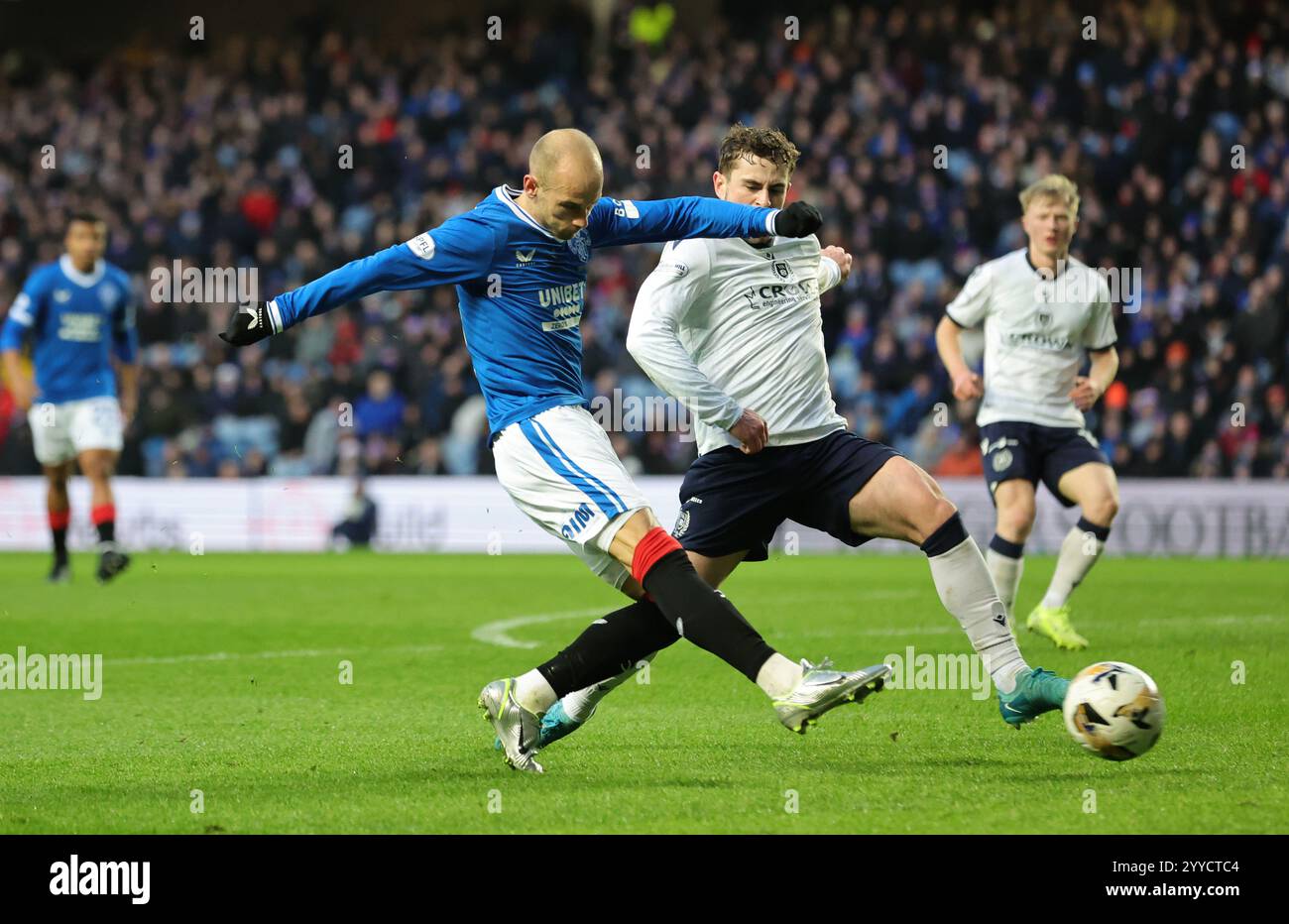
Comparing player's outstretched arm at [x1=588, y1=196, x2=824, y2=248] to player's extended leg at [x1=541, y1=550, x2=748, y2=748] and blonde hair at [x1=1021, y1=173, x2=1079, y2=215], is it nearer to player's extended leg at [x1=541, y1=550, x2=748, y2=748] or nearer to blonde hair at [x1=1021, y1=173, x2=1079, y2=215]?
player's extended leg at [x1=541, y1=550, x2=748, y2=748]

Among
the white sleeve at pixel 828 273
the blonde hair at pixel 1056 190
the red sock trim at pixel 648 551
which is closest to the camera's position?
the red sock trim at pixel 648 551

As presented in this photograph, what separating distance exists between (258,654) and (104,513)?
395cm

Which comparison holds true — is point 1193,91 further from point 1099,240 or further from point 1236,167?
point 1099,240

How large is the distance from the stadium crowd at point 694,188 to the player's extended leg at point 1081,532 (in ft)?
27.8

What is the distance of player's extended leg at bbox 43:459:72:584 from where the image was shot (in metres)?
13.8

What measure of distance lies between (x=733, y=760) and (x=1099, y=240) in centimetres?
1609

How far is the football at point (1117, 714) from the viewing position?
16.4ft

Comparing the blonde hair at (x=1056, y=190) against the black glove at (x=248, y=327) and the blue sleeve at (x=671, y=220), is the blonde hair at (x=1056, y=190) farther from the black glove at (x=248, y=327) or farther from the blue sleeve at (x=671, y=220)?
the black glove at (x=248, y=327)

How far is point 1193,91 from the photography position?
70.8ft

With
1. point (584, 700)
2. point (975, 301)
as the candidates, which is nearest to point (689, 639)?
point (584, 700)

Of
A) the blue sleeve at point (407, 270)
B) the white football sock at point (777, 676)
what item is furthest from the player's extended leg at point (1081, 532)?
the blue sleeve at point (407, 270)

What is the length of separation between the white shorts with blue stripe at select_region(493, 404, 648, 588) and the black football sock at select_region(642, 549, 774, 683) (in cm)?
21

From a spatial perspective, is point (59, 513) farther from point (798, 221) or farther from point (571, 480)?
point (798, 221)

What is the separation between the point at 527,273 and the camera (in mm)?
5414
